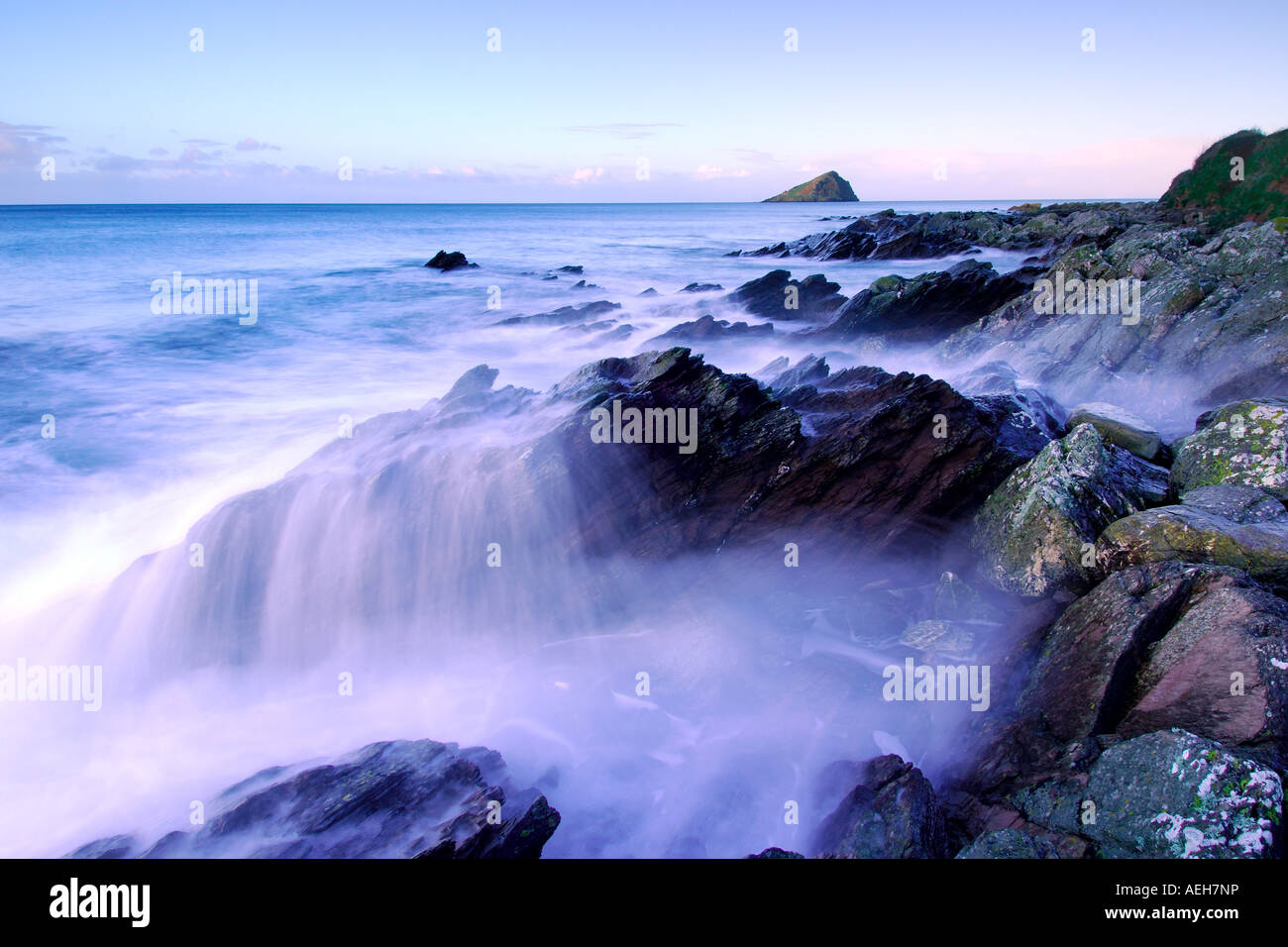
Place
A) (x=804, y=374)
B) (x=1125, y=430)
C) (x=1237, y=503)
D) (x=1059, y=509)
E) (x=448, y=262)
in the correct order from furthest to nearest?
1. (x=448, y=262)
2. (x=804, y=374)
3. (x=1125, y=430)
4. (x=1059, y=509)
5. (x=1237, y=503)

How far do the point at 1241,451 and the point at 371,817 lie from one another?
438 inches

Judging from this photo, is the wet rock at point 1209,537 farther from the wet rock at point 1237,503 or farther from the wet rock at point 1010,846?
the wet rock at point 1010,846

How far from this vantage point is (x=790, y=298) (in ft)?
90.3

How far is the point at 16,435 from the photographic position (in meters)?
16.2

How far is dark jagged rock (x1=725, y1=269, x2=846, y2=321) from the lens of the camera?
2666cm

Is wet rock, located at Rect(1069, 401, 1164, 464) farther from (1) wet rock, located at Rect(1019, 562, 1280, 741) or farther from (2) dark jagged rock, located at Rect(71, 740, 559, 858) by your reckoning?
(2) dark jagged rock, located at Rect(71, 740, 559, 858)

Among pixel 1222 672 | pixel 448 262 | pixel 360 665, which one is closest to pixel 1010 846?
pixel 1222 672

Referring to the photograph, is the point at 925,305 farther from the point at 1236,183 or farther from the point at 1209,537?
the point at 1236,183

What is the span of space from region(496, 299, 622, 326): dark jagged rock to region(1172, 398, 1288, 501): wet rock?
68.7 ft

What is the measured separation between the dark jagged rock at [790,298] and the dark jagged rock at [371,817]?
22879 mm

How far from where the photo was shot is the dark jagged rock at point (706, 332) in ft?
74.7

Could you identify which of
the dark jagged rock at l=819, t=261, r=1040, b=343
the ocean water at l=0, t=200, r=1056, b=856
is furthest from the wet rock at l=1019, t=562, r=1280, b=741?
the dark jagged rock at l=819, t=261, r=1040, b=343
